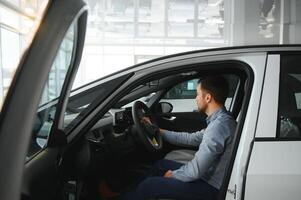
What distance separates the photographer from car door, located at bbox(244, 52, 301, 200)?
1.57m

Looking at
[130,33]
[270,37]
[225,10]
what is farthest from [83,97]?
[130,33]

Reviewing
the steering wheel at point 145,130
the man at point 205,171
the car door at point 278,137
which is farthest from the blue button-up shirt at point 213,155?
the steering wheel at point 145,130

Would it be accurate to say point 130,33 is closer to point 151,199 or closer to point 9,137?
point 151,199

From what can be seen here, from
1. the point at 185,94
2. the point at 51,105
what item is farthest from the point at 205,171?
the point at 185,94

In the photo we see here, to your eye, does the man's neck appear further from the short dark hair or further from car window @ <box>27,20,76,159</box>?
car window @ <box>27,20,76,159</box>

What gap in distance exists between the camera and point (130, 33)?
371 inches

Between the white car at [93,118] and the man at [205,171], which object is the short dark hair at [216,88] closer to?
the man at [205,171]

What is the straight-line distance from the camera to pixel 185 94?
11.7ft

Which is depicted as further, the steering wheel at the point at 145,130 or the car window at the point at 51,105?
the steering wheel at the point at 145,130

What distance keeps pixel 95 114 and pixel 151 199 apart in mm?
580

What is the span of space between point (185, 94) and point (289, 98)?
1874 mm

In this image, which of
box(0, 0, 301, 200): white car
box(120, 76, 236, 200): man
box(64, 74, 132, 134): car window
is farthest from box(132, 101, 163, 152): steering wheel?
box(64, 74, 132, 134): car window

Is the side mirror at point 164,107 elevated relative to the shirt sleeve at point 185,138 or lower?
elevated

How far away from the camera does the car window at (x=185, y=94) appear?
3.14 metres
